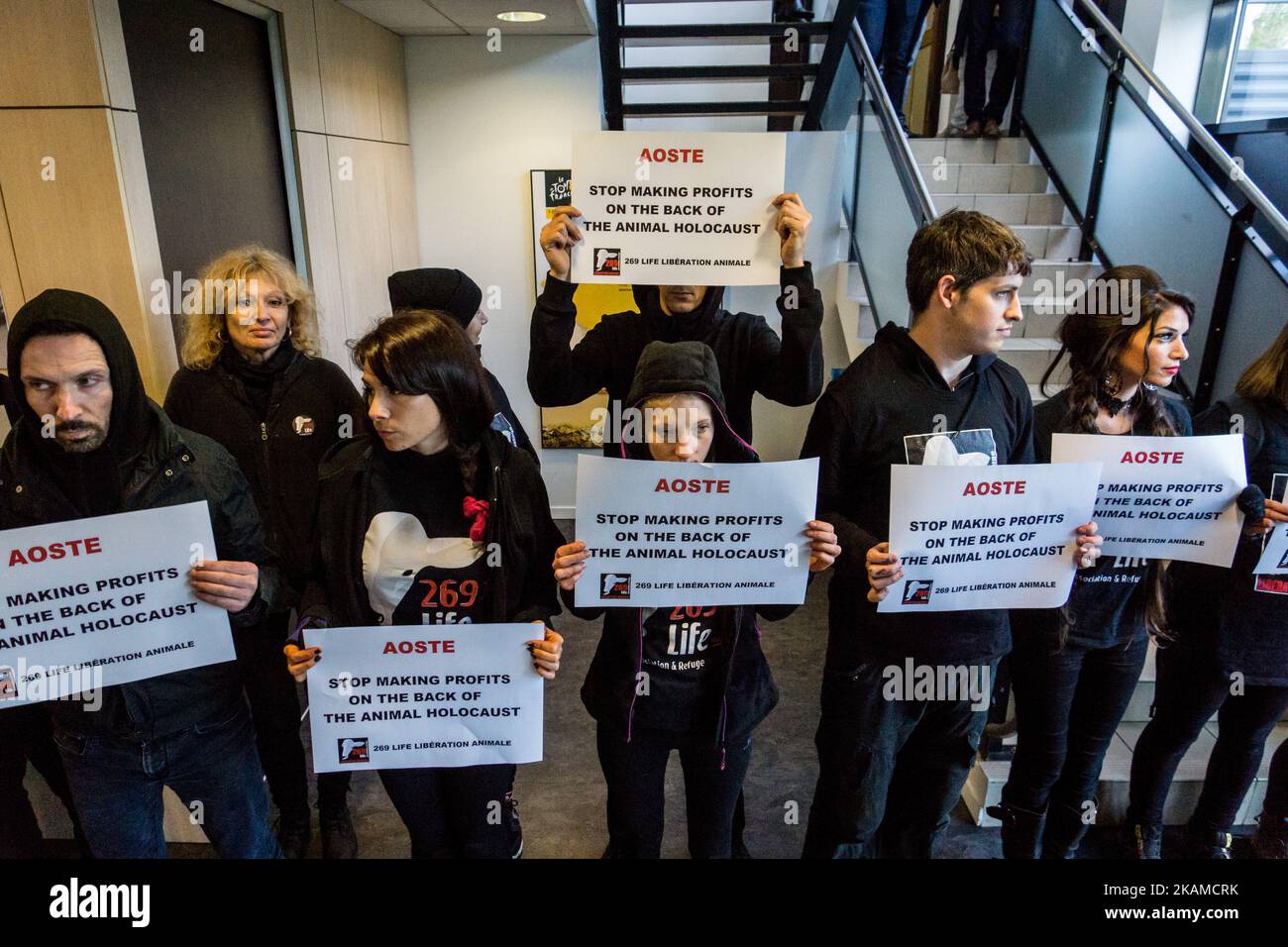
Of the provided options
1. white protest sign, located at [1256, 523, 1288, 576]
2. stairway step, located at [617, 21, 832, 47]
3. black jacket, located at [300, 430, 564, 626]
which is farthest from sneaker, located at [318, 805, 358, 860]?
stairway step, located at [617, 21, 832, 47]

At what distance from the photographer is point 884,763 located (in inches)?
69.2

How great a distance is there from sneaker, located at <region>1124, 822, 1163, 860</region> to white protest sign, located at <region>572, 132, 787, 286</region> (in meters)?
1.94

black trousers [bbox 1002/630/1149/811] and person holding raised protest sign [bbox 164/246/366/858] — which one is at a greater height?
person holding raised protest sign [bbox 164/246/366/858]

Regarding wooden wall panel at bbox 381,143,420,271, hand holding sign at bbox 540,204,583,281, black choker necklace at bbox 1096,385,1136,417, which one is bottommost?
black choker necklace at bbox 1096,385,1136,417

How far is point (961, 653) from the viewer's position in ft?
5.63

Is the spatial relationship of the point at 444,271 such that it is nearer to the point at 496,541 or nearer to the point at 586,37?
the point at 496,541

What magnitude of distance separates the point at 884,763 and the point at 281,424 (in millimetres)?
1857

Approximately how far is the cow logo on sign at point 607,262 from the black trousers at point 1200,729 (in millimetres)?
1842

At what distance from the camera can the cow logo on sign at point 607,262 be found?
Answer: 1778 mm

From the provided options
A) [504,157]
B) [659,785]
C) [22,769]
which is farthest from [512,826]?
[504,157]

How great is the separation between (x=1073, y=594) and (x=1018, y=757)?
501 millimetres

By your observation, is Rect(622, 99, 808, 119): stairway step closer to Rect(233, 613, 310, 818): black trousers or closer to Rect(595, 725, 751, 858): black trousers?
Rect(233, 613, 310, 818): black trousers

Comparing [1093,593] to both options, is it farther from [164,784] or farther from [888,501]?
[164,784]

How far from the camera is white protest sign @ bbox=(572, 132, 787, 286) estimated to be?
67.1 inches
